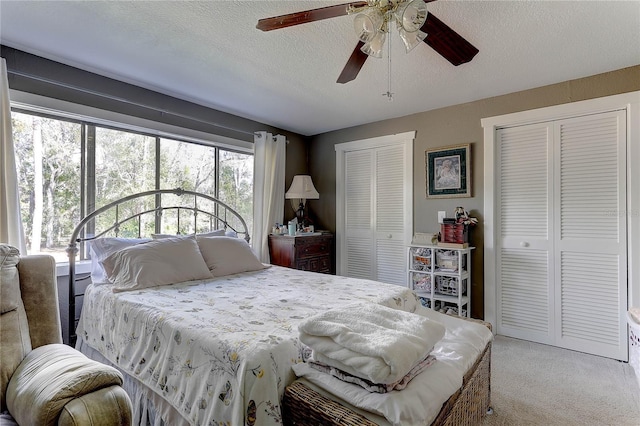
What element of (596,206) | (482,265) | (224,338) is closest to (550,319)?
(482,265)

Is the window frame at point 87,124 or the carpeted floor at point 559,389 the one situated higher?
the window frame at point 87,124

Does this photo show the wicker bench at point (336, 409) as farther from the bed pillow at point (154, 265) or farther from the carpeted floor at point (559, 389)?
the bed pillow at point (154, 265)

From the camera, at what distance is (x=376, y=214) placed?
13.0ft

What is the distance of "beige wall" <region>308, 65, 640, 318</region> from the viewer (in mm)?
2625

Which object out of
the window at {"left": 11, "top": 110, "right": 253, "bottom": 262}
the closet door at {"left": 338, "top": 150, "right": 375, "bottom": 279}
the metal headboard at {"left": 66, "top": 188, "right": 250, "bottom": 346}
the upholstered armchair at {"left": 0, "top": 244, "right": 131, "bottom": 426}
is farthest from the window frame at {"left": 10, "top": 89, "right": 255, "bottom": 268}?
the closet door at {"left": 338, "top": 150, "right": 375, "bottom": 279}

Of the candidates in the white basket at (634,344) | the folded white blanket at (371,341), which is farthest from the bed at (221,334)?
the white basket at (634,344)

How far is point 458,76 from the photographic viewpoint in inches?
104

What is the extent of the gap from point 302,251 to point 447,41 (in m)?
2.64

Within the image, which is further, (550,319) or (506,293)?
(506,293)

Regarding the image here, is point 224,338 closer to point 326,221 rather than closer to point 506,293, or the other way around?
point 506,293

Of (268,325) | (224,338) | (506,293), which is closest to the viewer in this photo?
(224,338)

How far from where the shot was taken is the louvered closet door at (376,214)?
12.4 ft

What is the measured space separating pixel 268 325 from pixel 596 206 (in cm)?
290

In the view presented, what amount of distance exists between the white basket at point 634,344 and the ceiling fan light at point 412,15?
248cm
